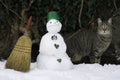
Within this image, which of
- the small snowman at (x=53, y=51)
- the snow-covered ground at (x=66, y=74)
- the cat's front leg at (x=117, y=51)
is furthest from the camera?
the cat's front leg at (x=117, y=51)

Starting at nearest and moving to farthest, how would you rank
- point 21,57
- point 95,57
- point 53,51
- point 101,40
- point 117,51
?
point 21,57
point 53,51
point 95,57
point 101,40
point 117,51

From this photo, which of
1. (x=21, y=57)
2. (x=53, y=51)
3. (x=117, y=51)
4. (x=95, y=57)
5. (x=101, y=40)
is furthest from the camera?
(x=117, y=51)

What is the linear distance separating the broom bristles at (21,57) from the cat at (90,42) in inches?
66.1

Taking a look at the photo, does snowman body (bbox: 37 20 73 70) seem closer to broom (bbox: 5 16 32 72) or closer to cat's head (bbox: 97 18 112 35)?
broom (bbox: 5 16 32 72)

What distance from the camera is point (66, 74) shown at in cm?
427

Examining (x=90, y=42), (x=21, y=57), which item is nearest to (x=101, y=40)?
(x=90, y=42)

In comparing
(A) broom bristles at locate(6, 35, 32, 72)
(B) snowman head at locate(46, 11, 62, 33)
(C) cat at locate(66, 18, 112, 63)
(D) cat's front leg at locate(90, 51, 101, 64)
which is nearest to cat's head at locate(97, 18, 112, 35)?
(C) cat at locate(66, 18, 112, 63)

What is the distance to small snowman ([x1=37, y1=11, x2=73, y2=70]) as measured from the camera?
170 inches

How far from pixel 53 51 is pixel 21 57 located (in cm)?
40

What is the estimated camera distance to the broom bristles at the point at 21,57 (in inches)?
164

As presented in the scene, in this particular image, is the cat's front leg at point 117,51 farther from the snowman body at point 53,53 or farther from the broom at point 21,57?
the broom at point 21,57

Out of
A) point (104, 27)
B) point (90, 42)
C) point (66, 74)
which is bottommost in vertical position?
point (66, 74)

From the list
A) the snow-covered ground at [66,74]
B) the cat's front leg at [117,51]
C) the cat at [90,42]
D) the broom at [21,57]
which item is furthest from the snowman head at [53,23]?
the cat's front leg at [117,51]

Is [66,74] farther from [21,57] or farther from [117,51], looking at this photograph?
[117,51]
